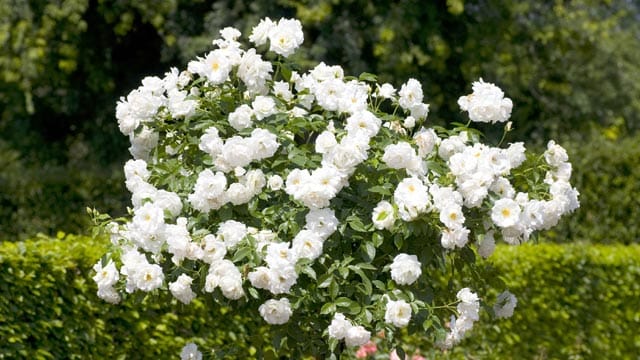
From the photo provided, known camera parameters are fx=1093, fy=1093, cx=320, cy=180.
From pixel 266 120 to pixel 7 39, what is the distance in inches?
296

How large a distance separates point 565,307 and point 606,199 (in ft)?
7.77

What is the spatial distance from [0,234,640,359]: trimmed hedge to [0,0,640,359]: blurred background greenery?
0.05 feet

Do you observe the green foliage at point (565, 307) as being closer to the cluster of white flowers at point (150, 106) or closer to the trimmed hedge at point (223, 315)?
the trimmed hedge at point (223, 315)

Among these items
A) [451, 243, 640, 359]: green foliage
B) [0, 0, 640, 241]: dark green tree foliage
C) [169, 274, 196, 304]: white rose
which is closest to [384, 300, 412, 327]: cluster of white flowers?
[169, 274, 196, 304]: white rose

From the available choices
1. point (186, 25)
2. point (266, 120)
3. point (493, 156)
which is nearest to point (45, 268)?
point (266, 120)

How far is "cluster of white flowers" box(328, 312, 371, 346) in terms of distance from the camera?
3.83 meters

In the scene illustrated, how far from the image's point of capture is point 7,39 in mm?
11047

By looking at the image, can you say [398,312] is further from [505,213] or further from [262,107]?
[262,107]

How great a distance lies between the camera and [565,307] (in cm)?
751

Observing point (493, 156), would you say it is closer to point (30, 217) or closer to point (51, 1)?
point (30, 217)

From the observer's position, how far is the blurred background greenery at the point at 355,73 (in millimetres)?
Answer: 7520

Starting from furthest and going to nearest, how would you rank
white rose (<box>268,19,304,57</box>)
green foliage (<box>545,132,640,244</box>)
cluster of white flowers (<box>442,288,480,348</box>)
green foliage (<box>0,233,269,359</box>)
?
green foliage (<box>545,132,640,244</box>) → green foliage (<box>0,233,269,359</box>) → white rose (<box>268,19,304,57</box>) → cluster of white flowers (<box>442,288,480,348</box>)

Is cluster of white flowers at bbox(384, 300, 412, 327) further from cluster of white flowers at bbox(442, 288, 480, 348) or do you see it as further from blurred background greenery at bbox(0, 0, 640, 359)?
blurred background greenery at bbox(0, 0, 640, 359)

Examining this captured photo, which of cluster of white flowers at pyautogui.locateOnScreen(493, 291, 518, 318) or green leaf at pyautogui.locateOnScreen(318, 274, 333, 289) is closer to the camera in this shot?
green leaf at pyautogui.locateOnScreen(318, 274, 333, 289)
